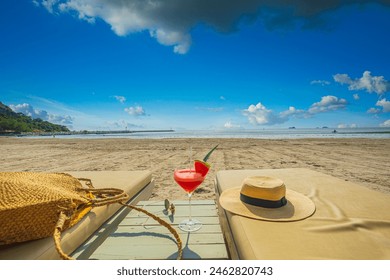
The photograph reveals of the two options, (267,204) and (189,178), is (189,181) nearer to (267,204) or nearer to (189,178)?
(189,178)

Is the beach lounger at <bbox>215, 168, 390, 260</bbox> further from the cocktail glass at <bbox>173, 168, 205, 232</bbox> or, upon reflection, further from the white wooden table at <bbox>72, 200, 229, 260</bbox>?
the cocktail glass at <bbox>173, 168, 205, 232</bbox>

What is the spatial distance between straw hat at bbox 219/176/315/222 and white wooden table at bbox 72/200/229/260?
31 cm

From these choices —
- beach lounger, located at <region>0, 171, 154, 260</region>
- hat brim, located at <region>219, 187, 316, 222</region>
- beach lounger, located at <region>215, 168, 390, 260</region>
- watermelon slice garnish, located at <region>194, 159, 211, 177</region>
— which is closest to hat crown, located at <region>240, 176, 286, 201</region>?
hat brim, located at <region>219, 187, 316, 222</region>

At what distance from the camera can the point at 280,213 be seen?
5.70 feet

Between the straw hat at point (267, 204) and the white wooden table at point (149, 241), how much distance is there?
0.31 metres

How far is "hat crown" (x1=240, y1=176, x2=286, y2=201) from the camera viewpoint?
1767 mm

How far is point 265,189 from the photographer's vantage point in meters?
1.77

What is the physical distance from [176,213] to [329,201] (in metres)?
1.63

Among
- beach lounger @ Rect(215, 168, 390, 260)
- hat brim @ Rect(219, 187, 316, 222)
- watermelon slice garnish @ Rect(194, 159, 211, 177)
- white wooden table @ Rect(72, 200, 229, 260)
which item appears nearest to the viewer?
beach lounger @ Rect(215, 168, 390, 260)

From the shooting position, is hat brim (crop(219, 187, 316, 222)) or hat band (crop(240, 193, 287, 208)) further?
hat band (crop(240, 193, 287, 208))

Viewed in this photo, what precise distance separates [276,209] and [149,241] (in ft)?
3.74

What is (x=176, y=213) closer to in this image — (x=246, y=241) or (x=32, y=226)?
(x=246, y=241)

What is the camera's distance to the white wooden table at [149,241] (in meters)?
1.52
